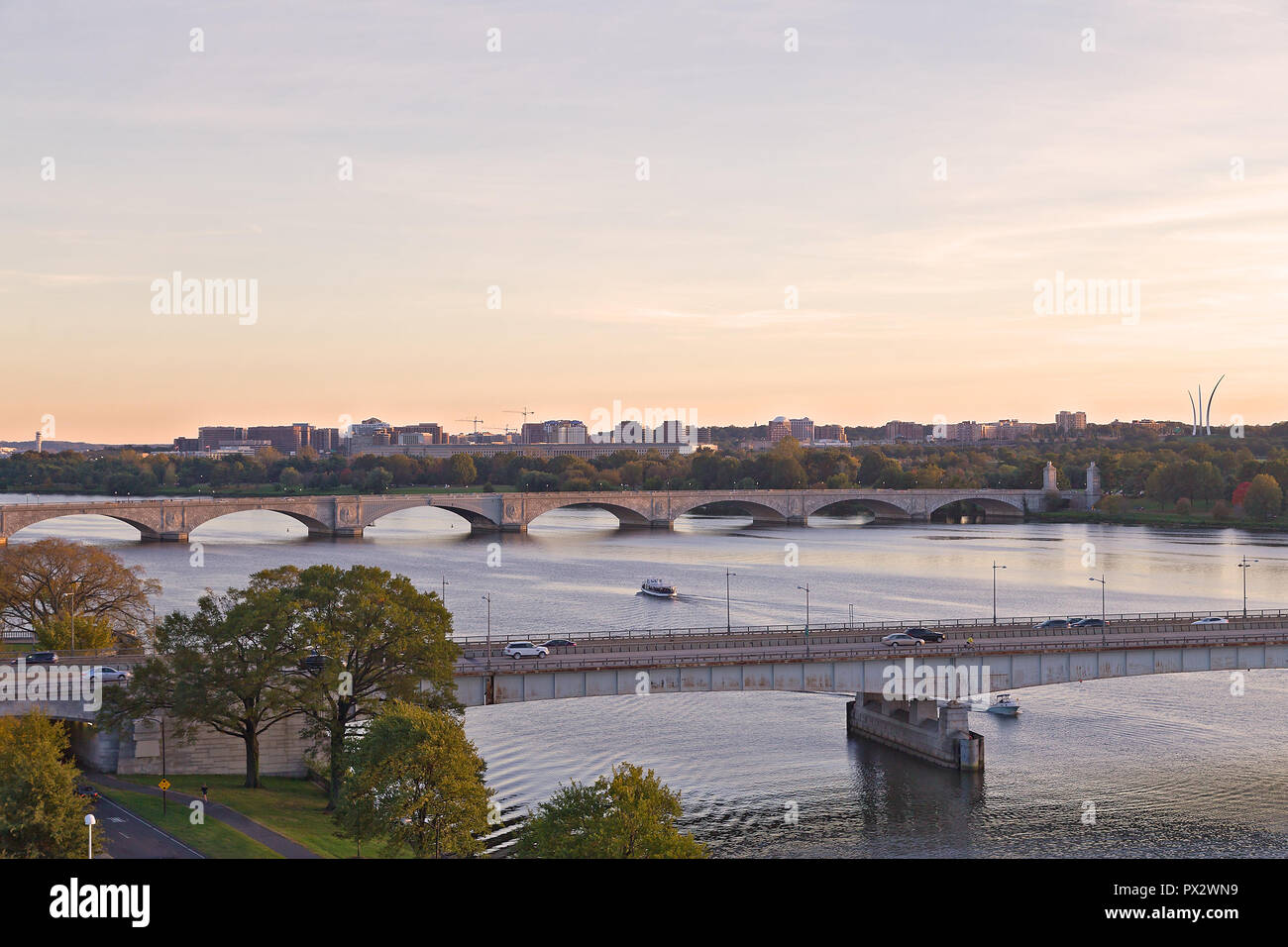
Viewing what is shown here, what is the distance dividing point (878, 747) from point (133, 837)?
2168cm

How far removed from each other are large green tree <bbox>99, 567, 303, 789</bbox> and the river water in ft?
21.0

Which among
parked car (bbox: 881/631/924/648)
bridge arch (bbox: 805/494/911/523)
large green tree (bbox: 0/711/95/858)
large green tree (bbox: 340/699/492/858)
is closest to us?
large green tree (bbox: 0/711/95/858)

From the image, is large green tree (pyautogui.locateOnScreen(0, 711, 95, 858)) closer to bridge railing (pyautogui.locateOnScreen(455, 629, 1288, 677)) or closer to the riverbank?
bridge railing (pyautogui.locateOnScreen(455, 629, 1288, 677))

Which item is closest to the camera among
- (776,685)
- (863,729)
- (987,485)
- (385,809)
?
Result: (385,809)

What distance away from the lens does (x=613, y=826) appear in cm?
1959

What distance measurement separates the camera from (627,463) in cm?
16125

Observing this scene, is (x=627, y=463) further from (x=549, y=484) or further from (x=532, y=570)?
(x=532, y=570)

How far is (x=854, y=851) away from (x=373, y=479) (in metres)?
133

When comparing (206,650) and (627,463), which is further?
(627,463)

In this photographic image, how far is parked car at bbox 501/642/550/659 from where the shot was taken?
36.5 meters

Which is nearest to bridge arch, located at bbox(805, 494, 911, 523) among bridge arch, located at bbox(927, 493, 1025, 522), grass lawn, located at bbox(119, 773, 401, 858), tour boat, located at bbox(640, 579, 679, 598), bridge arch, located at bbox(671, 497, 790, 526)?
bridge arch, located at bbox(671, 497, 790, 526)

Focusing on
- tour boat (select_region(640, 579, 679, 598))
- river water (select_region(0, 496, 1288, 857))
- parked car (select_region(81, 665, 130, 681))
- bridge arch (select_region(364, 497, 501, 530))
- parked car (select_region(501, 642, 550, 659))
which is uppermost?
bridge arch (select_region(364, 497, 501, 530))
